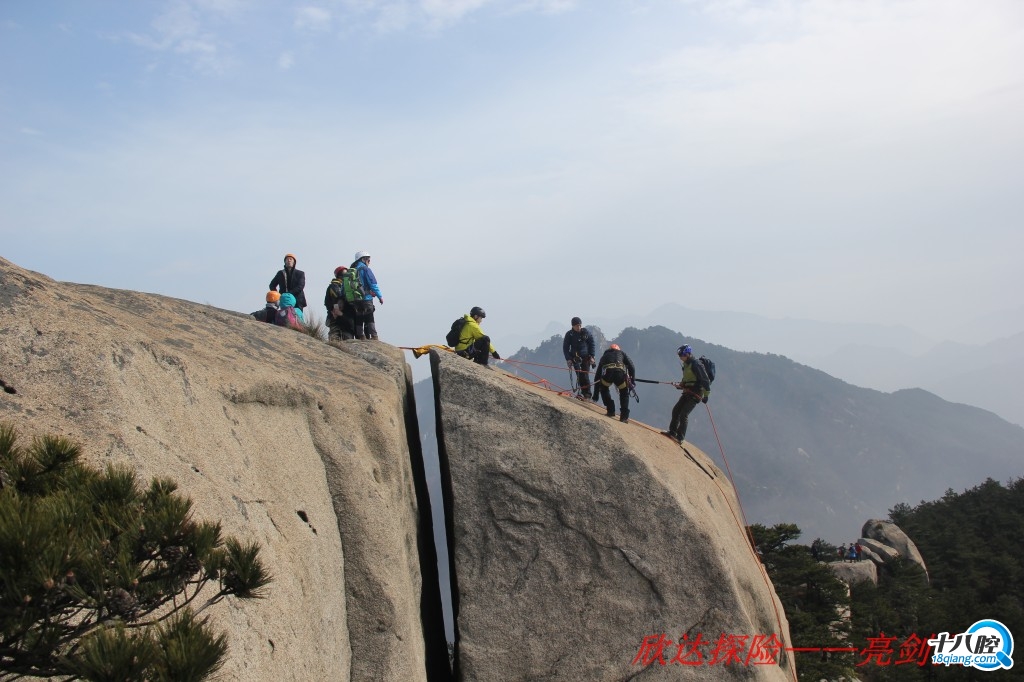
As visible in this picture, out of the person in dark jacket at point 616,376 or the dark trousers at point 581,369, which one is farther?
the dark trousers at point 581,369

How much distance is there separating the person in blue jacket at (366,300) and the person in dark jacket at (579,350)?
4892mm

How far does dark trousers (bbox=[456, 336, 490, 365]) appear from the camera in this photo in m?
16.2

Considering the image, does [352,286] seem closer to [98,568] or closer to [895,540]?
[98,568]

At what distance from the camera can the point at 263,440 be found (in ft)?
33.2

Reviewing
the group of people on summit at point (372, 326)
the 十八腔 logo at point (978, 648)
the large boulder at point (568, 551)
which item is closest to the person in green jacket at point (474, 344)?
the group of people on summit at point (372, 326)

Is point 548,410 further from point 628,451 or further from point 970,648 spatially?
point 970,648

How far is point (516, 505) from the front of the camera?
13.6 meters

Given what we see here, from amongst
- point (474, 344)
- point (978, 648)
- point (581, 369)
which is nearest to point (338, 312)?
point (474, 344)

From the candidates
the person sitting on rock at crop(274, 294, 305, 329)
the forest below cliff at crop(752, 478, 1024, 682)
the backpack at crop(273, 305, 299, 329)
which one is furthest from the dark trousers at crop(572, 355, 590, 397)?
the forest below cliff at crop(752, 478, 1024, 682)

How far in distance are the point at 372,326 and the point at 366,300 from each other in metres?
0.68

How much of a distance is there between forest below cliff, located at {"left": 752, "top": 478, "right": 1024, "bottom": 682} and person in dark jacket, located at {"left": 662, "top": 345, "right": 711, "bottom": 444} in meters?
13.7

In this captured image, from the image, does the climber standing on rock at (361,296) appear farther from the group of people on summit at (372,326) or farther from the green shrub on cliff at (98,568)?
the green shrub on cliff at (98,568)

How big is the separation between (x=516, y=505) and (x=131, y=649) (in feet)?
33.5

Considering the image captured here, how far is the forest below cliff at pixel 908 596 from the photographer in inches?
1155
